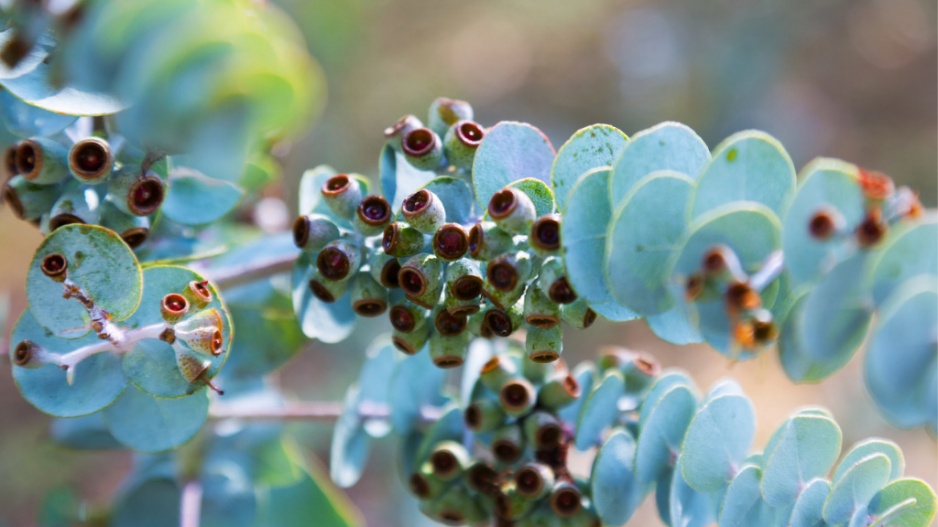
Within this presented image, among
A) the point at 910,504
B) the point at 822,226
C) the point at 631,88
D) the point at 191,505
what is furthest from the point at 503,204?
the point at 631,88

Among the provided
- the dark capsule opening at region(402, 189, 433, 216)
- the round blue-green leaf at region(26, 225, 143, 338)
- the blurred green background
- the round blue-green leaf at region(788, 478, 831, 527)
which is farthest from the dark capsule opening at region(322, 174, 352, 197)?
the blurred green background

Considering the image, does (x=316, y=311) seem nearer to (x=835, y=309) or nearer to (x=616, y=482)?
(x=616, y=482)

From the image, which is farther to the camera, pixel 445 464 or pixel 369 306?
pixel 445 464

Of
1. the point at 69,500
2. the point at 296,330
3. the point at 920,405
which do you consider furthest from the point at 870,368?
the point at 69,500

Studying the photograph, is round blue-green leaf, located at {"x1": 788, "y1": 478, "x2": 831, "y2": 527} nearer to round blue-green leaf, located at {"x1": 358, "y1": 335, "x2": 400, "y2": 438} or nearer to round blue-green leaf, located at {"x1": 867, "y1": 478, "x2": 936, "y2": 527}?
round blue-green leaf, located at {"x1": 867, "y1": 478, "x2": 936, "y2": 527}

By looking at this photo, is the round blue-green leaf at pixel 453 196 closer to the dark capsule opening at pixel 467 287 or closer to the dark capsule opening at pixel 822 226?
the dark capsule opening at pixel 467 287

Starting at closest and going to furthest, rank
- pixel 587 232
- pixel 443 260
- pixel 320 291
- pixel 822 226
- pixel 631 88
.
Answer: pixel 822 226, pixel 587 232, pixel 443 260, pixel 320 291, pixel 631 88

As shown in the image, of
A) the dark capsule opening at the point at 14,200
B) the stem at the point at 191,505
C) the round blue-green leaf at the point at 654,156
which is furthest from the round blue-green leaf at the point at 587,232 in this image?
the stem at the point at 191,505
